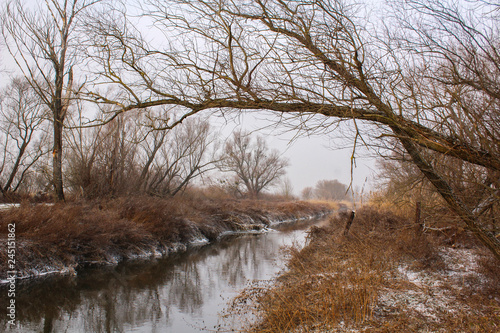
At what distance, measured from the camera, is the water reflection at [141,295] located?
6039mm

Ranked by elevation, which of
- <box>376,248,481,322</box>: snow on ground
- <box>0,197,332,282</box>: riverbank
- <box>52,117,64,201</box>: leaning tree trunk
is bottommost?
<box>376,248,481,322</box>: snow on ground

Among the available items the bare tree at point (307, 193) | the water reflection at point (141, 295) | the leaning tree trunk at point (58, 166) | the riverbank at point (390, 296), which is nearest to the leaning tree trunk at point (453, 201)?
the riverbank at point (390, 296)

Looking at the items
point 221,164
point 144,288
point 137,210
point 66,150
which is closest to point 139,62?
point 144,288

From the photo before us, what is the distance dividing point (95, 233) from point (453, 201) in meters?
8.82

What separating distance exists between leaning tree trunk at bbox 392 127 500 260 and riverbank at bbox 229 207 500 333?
536 millimetres

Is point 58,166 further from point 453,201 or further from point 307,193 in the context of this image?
point 307,193

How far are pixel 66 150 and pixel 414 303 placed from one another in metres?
14.8

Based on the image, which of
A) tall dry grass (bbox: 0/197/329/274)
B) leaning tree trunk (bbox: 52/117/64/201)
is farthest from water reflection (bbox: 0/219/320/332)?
leaning tree trunk (bbox: 52/117/64/201)

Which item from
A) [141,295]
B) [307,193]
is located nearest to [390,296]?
[141,295]

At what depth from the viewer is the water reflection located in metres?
6.04

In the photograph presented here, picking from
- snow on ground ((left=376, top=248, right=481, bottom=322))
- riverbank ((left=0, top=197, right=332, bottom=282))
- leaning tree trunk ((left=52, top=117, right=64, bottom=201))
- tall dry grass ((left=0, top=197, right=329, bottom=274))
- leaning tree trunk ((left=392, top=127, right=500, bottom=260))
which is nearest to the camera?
leaning tree trunk ((left=392, top=127, right=500, bottom=260))

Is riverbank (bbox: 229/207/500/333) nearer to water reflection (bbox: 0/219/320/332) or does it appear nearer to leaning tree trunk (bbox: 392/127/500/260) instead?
leaning tree trunk (bbox: 392/127/500/260)

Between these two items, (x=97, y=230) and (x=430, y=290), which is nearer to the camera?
(x=430, y=290)

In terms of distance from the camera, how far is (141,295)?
25.3ft
